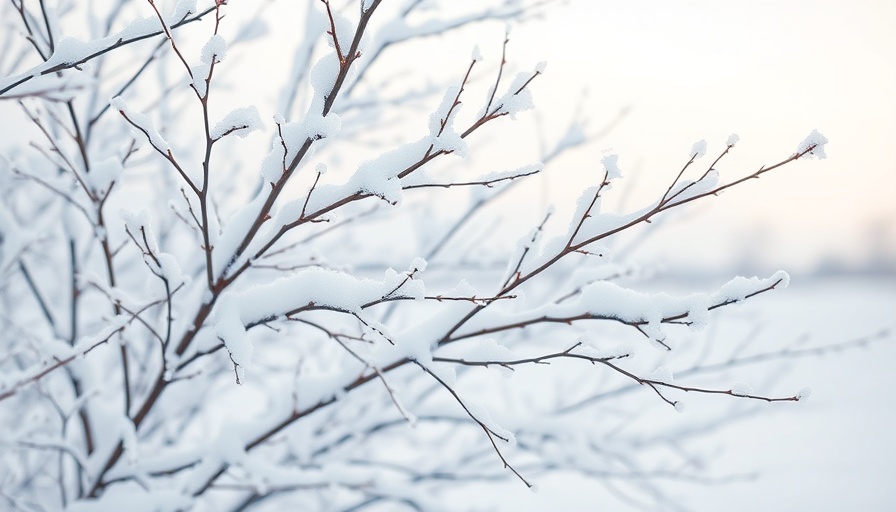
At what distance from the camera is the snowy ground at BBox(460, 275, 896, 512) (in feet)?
24.3

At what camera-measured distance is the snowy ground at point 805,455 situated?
7.40m

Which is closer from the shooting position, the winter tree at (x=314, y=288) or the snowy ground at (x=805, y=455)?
the winter tree at (x=314, y=288)

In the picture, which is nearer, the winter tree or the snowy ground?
the winter tree

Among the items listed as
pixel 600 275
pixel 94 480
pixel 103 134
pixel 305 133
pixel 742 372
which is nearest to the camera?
pixel 305 133

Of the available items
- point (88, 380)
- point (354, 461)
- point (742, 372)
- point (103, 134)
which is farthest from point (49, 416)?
point (742, 372)

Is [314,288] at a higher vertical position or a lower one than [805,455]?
lower

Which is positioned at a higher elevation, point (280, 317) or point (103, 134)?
point (103, 134)

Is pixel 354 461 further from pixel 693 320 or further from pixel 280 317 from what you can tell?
pixel 693 320

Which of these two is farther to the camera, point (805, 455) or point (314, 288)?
point (805, 455)

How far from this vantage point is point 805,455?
9844mm

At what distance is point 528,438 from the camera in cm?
212

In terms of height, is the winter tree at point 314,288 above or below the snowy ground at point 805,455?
below

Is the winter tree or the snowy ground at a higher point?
the snowy ground

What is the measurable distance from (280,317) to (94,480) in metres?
0.94
